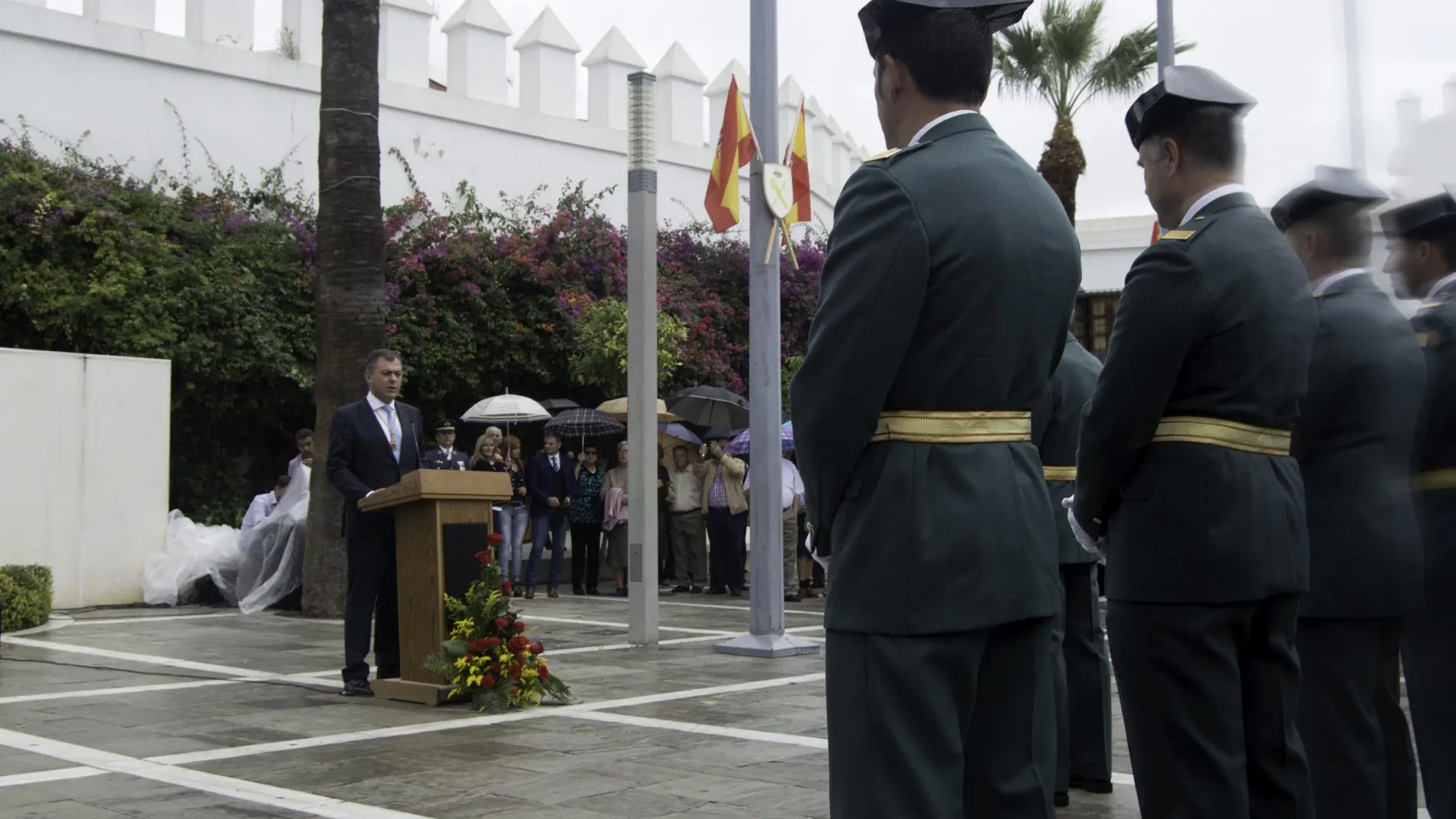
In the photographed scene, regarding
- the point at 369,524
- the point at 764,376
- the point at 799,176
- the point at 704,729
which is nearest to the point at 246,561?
the point at 764,376

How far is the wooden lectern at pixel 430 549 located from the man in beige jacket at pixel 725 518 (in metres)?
8.51

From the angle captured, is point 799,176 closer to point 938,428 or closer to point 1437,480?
point 1437,480

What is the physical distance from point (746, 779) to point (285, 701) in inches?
138

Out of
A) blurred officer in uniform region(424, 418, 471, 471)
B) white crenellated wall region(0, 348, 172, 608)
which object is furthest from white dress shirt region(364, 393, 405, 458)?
white crenellated wall region(0, 348, 172, 608)

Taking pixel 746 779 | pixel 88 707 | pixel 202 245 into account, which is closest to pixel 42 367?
pixel 202 245

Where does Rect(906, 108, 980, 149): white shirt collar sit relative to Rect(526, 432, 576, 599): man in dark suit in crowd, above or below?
above

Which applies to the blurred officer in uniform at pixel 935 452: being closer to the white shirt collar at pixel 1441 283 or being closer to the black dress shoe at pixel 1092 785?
the white shirt collar at pixel 1441 283

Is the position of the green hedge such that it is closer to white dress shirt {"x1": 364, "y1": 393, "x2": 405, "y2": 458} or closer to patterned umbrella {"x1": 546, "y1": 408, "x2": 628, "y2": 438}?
white dress shirt {"x1": 364, "y1": 393, "x2": 405, "y2": 458}

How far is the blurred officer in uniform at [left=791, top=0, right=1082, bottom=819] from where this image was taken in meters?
2.98

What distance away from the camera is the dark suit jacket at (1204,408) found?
12.1ft

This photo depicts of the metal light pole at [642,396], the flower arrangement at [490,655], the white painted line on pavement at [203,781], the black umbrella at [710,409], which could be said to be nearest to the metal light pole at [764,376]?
the metal light pole at [642,396]

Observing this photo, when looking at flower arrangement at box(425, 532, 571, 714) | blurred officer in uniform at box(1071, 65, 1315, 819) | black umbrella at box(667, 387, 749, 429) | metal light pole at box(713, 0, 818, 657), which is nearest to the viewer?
blurred officer in uniform at box(1071, 65, 1315, 819)

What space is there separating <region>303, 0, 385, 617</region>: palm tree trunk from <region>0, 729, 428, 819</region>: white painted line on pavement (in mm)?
6517

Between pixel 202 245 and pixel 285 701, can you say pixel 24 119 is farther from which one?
pixel 285 701
